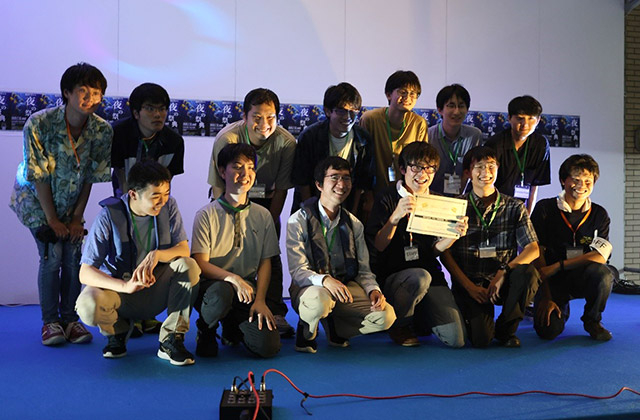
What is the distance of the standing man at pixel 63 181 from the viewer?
11.7ft

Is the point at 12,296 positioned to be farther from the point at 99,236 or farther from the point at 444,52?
the point at 444,52

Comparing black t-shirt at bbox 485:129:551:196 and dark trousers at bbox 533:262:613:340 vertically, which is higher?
black t-shirt at bbox 485:129:551:196

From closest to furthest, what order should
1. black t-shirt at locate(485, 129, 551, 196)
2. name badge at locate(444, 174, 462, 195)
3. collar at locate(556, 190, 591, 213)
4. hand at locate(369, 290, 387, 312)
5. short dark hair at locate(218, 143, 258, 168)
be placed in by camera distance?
1. hand at locate(369, 290, 387, 312)
2. short dark hair at locate(218, 143, 258, 168)
3. collar at locate(556, 190, 591, 213)
4. name badge at locate(444, 174, 462, 195)
5. black t-shirt at locate(485, 129, 551, 196)

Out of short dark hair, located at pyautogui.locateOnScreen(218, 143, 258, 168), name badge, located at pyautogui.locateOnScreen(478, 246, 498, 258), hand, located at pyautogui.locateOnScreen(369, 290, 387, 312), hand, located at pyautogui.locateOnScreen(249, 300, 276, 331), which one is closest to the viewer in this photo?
hand, located at pyautogui.locateOnScreen(249, 300, 276, 331)

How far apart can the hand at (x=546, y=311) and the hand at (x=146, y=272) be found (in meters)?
2.41

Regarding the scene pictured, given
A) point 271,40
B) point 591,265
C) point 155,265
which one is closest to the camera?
point 155,265

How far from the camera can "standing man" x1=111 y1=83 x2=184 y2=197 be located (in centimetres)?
370

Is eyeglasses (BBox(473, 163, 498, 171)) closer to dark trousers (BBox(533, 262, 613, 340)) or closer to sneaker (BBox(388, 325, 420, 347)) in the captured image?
dark trousers (BBox(533, 262, 613, 340))

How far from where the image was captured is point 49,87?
5391 millimetres

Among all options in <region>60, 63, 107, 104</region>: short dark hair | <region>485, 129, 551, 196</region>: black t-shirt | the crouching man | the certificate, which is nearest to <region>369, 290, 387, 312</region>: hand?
the certificate

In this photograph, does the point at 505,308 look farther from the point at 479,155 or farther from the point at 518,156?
the point at 518,156

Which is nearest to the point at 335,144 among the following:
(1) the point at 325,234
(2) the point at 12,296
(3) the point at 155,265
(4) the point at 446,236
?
(1) the point at 325,234

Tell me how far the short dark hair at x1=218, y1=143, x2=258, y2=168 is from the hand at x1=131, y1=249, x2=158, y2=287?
732 mm

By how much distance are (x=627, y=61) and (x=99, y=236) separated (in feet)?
21.3
